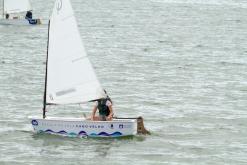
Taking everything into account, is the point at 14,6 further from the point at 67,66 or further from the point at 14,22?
the point at 67,66

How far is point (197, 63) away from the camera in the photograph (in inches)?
2859

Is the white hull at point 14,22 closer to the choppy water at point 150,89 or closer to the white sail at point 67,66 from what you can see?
the choppy water at point 150,89

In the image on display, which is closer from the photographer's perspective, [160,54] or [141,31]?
[160,54]

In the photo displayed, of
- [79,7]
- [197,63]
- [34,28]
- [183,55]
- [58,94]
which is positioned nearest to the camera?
[58,94]

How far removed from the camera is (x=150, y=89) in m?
57.4

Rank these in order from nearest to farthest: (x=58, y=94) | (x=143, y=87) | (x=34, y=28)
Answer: (x=58, y=94)
(x=143, y=87)
(x=34, y=28)

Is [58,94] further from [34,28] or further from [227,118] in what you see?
[34,28]

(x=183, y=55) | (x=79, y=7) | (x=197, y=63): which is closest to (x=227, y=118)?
(x=197, y=63)

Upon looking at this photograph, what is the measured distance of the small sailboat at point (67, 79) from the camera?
39.5 meters

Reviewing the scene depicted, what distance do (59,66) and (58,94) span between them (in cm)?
142

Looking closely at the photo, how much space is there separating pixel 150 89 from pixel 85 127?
18.6m

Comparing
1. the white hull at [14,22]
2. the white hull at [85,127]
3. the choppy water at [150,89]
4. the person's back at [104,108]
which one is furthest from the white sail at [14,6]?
the person's back at [104,108]

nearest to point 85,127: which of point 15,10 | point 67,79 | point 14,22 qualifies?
point 67,79

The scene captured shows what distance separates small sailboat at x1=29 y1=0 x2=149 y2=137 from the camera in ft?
129
